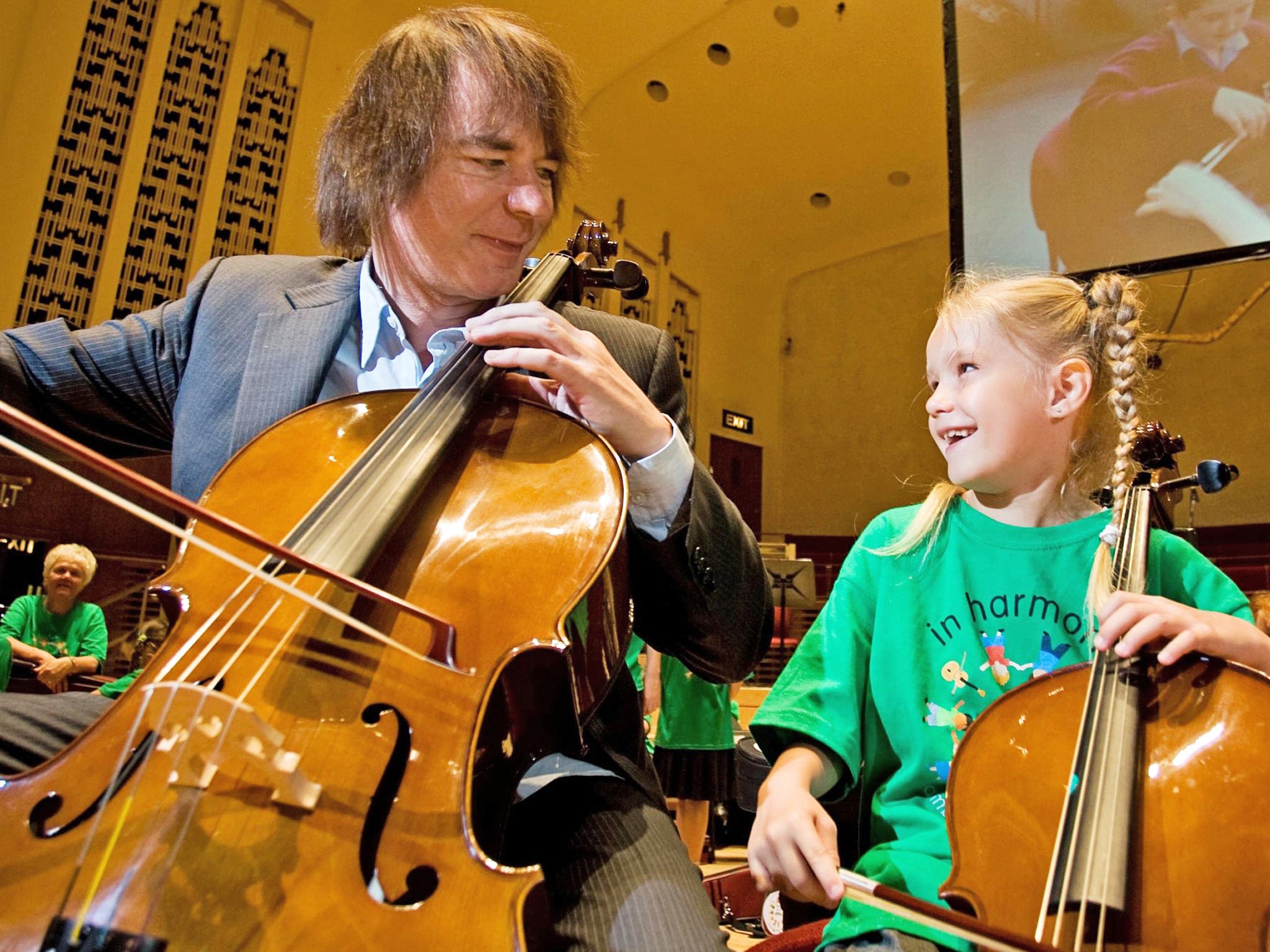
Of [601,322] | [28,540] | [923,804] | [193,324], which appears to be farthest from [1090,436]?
[28,540]

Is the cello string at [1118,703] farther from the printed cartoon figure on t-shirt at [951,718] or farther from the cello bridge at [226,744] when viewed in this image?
the cello bridge at [226,744]

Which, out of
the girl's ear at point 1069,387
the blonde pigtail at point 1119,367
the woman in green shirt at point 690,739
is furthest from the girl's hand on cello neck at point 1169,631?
the woman in green shirt at point 690,739

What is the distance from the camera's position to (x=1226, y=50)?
3902 mm

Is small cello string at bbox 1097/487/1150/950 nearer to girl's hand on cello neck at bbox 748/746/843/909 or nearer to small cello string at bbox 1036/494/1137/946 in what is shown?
small cello string at bbox 1036/494/1137/946

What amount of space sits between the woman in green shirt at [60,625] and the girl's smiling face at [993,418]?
3.76 meters

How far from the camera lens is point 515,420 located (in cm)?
88

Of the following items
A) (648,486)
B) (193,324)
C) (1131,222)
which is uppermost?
(1131,222)

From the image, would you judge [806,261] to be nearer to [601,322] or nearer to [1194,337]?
[1194,337]

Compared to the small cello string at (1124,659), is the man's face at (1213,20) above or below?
above

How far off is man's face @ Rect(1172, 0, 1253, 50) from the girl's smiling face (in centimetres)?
385

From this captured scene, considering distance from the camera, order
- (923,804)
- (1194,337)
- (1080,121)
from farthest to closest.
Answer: (1194,337)
(1080,121)
(923,804)

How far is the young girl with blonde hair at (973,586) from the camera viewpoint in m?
0.97

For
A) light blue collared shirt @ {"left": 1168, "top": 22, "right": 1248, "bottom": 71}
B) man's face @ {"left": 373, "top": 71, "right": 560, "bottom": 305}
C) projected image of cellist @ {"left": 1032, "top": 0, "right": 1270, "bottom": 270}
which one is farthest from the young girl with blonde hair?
light blue collared shirt @ {"left": 1168, "top": 22, "right": 1248, "bottom": 71}

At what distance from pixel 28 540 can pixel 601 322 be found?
400cm
